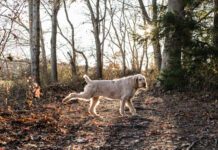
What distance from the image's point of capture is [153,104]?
14148mm

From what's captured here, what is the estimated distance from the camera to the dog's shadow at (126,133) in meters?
8.27

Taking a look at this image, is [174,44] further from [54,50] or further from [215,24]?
[54,50]

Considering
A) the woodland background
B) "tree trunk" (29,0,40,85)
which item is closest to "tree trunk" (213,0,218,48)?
the woodland background

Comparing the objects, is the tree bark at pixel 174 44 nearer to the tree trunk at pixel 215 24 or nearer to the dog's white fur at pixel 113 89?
the tree trunk at pixel 215 24

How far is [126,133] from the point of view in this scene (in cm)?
922

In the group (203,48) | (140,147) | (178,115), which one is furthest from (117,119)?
(203,48)

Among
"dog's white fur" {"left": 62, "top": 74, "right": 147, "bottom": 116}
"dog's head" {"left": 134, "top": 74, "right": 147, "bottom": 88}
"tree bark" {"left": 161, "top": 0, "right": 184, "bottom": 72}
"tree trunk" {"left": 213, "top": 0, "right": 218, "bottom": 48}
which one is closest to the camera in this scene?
"dog's head" {"left": 134, "top": 74, "right": 147, "bottom": 88}

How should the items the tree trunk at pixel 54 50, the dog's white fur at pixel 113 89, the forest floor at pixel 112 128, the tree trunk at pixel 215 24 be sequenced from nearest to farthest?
the forest floor at pixel 112 128 < the dog's white fur at pixel 113 89 < the tree trunk at pixel 215 24 < the tree trunk at pixel 54 50

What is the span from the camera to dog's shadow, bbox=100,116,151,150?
827 cm

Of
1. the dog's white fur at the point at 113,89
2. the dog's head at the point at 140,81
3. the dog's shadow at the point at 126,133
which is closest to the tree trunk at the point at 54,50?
the dog's white fur at the point at 113,89

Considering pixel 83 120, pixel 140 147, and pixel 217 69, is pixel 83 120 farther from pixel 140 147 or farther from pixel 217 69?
pixel 217 69

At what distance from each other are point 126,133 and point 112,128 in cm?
58

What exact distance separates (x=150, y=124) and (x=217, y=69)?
5614mm

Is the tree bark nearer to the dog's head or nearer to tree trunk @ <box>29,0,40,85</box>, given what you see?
the dog's head
